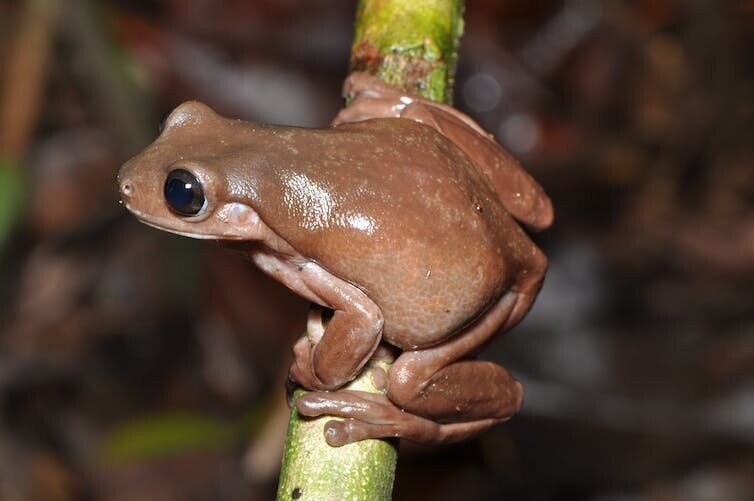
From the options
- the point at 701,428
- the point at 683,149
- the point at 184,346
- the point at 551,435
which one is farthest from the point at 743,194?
the point at 184,346

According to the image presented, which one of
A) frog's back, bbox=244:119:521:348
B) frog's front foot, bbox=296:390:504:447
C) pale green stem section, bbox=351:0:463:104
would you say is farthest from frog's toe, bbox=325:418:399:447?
pale green stem section, bbox=351:0:463:104

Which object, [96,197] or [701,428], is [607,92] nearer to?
[701,428]

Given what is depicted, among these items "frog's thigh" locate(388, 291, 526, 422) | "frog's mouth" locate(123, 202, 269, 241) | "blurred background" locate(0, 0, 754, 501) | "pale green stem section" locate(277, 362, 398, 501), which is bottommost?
"blurred background" locate(0, 0, 754, 501)

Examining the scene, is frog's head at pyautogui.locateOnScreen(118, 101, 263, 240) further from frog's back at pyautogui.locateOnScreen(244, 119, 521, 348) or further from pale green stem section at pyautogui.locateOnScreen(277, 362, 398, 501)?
pale green stem section at pyautogui.locateOnScreen(277, 362, 398, 501)

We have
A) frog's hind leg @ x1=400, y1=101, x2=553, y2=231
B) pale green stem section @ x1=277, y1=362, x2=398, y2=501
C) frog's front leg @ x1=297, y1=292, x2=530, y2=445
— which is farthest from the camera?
frog's hind leg @ x1=400, y1=101, x2=553, y2=231

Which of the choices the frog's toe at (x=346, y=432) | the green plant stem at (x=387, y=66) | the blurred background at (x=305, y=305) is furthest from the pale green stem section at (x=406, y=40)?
the blurred background at (x=305, y=305)

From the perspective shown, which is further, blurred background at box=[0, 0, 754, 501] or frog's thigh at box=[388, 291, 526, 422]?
blurred background at box=[0, 0, 754, 501]

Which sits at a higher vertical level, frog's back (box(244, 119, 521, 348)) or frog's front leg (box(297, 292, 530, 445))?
frog's back (box(244, 119, 521, 348))

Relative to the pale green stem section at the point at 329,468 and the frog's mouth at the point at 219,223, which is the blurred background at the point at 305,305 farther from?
the pale green stem section at the point at 329,468
